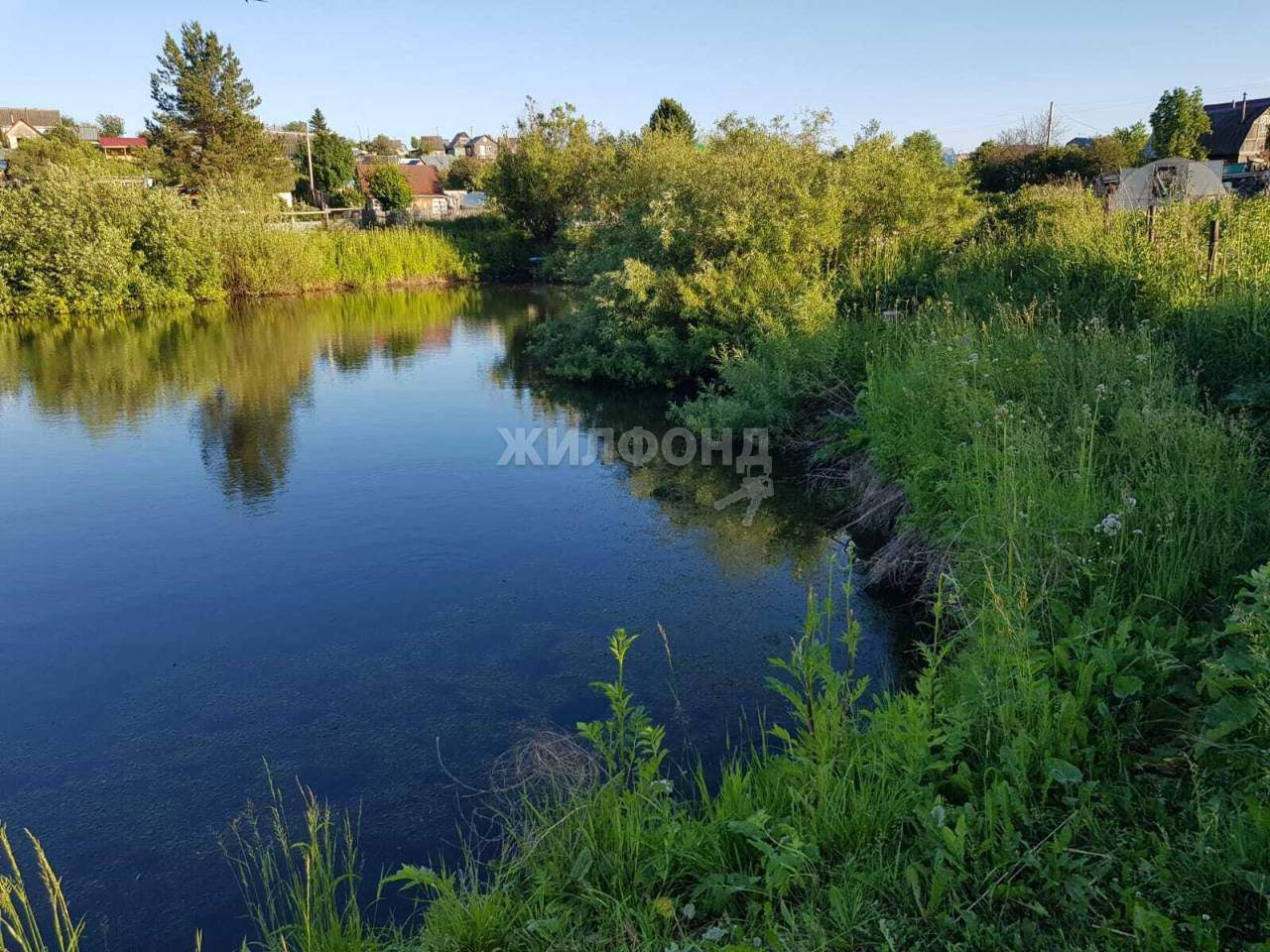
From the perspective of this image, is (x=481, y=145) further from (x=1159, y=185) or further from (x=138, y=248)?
(x=1159, y=185)

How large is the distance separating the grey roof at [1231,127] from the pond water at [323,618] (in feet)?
143

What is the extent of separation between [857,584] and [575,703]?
2704 mm

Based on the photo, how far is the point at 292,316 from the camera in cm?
2356

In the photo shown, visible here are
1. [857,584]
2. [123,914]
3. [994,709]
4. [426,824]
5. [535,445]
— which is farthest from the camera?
[535,445]

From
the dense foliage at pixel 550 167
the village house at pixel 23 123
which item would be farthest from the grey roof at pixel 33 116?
the dense foliage at pixel 550 167

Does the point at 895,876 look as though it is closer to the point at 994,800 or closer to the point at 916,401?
the point at 994,800

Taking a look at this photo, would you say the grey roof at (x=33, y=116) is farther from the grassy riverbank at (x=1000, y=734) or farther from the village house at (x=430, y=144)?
the grassy riverbank at (x=1000, y=734)

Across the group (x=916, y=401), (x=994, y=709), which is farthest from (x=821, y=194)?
(x=994, y=709)

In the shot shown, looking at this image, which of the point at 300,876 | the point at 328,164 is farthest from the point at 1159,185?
the point at 328,164

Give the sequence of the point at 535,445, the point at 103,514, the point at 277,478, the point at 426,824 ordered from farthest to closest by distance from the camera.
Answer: the point at 535,445 < the point at 277,478 < the point at 103,514 < the point at 426,824
